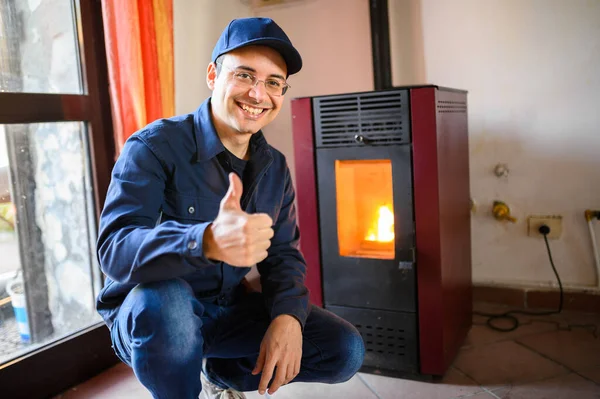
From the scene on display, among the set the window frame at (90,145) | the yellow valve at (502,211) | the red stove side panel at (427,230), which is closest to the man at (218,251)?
the red stove side panel at (427,230)

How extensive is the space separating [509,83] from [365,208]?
0.88m

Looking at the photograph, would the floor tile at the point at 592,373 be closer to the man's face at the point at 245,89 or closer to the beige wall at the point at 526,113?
the beige wall at the point at 526,113

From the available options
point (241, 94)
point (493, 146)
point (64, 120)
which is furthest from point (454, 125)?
point (64, 120)

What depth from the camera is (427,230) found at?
167 centimetres

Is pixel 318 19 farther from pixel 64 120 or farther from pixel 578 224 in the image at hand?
pixel 578 224

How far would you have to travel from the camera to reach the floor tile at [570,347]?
1787mm

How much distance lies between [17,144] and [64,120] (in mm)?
166

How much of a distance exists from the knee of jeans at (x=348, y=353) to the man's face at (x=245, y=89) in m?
0.56

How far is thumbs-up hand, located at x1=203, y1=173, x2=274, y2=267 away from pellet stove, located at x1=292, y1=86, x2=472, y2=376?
0.88 metres

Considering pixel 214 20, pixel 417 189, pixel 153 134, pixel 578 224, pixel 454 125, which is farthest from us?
pixel 214 20

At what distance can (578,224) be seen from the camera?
2.13 m

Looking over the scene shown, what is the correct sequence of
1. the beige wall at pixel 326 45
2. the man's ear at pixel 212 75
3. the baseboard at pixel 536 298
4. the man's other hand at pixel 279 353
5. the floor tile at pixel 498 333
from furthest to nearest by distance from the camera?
the beige wall at pixel 326 45, the baseboard at pixel 536 298, the floor tile at pixel 498 333, the man's ear at pixel 212 75, the man's other hand at pixel 279 353

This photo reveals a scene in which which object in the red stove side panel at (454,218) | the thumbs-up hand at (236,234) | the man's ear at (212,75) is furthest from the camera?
the red stove side panel at (454,218)

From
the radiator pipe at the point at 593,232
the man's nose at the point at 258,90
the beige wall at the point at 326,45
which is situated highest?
the beige wall at the point at 326,45
